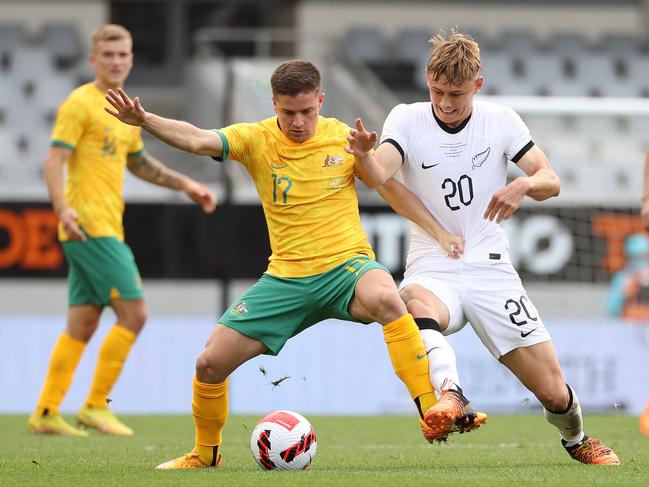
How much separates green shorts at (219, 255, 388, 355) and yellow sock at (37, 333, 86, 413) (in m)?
3.03

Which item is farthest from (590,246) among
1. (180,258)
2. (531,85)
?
(531,85)

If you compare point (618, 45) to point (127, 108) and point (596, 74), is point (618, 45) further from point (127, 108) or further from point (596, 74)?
point (127, 108)

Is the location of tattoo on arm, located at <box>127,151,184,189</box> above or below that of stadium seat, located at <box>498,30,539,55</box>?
below

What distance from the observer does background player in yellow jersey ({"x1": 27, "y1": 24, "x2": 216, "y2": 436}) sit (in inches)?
356

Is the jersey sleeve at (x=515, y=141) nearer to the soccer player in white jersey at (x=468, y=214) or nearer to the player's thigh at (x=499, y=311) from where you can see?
the soccer player in white jersey at (x=468, y=214)

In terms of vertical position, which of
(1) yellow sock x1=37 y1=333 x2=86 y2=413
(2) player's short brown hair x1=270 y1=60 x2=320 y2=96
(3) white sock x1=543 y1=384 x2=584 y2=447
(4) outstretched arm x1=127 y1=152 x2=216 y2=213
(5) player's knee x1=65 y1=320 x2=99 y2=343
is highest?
(2) player's short brown hair x1=270 y1=60 x2=320 y2=96

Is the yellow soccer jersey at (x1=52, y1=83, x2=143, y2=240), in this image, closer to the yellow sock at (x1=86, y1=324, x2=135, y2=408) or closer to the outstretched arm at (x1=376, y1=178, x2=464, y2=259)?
the yellow sock at (x1=86, y1=324, x2=135, y2=408)

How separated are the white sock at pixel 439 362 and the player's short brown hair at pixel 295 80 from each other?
1.23m

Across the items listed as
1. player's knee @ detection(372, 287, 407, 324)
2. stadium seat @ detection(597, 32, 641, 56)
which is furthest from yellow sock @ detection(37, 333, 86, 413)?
stadium seat @ detection(597, 32, 641, 56)

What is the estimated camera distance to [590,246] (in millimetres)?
13188

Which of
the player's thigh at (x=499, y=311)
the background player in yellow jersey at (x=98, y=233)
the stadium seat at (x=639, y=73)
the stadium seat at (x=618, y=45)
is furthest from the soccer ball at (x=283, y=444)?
the stadium seat at (x=618, y=45)

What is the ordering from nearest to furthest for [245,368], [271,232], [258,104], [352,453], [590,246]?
[271,232] < [352,453] < [245,368] < [590,246] < [258,104]

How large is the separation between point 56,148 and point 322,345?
406 centimetres

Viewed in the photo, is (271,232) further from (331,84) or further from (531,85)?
(531,85)
